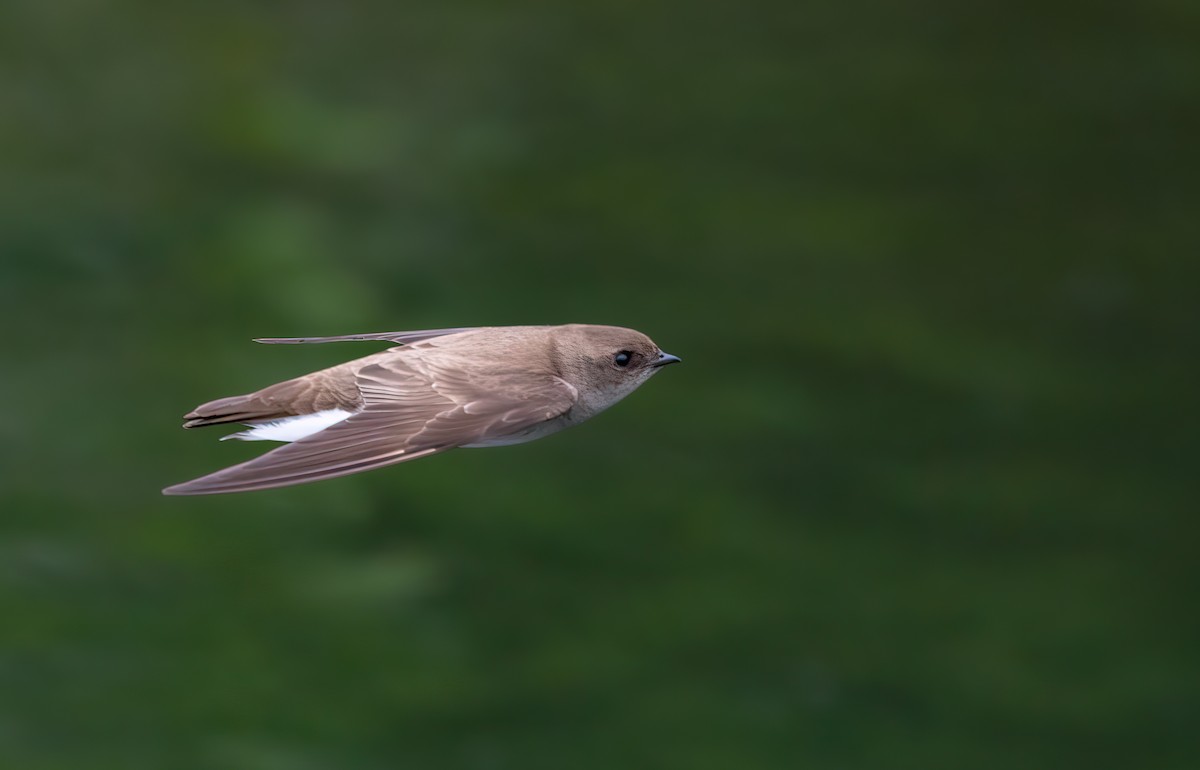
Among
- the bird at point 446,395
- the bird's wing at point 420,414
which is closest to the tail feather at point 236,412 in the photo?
the bird at point 446,395

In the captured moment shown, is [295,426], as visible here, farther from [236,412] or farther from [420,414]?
[420,414]

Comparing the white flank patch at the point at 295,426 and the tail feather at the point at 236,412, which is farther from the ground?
the tail feather at the point at 236,412

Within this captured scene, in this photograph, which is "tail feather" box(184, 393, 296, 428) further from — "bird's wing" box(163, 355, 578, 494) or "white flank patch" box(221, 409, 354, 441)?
"bird's wing" box(163, 355, 578, 494)

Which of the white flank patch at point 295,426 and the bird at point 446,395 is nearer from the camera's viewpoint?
the bird at point 446,395

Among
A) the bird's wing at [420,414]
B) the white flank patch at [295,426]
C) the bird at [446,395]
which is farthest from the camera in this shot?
the white flank patch at [295,426]

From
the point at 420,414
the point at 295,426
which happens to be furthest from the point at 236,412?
the point at 420,414

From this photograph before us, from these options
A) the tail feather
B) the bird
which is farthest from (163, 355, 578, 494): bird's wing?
the tail feather

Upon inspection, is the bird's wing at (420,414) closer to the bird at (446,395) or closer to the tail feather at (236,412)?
the bird at (446,395)
